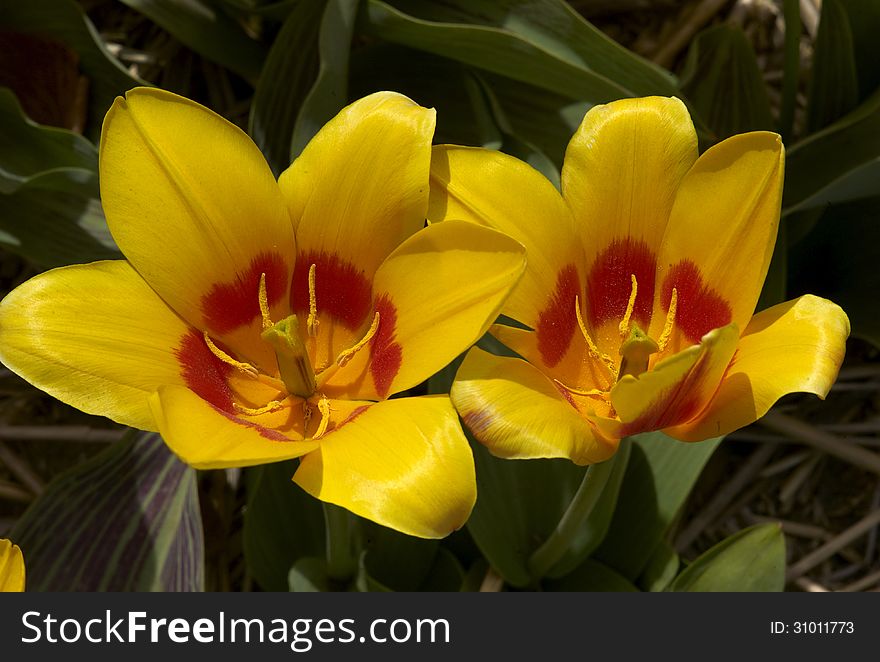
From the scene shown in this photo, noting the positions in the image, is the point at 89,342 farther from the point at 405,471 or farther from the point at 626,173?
the point at 626,173

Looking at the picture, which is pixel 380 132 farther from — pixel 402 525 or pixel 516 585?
pixel 516 585

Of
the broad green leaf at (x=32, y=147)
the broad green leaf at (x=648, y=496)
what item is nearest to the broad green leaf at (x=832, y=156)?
the broad green leaf at (x=648, y=496)

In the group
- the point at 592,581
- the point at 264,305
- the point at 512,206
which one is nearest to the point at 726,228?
the point at 512,206

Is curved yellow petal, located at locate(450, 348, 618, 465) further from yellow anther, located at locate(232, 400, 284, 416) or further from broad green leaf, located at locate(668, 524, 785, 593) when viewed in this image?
broad green leaf, located at locate(668, 524, 785, 593)

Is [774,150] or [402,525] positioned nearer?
[402,525]

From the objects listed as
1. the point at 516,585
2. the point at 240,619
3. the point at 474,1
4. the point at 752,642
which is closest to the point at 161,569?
the point at 240,619

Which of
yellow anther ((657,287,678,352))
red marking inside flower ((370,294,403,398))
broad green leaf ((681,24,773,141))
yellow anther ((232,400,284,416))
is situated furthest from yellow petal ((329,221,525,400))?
broad green leaf ((681,24,773,141))

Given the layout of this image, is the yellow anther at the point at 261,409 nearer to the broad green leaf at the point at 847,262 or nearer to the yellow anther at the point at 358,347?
the yellow anther at the point at 358,347
